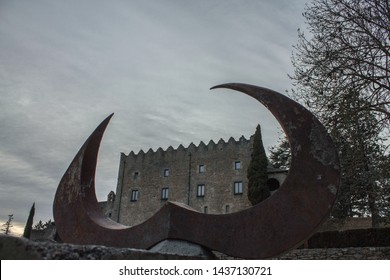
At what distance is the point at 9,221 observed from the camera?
41.9 metres

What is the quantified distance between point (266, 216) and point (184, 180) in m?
27.4

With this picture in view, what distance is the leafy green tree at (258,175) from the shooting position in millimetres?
24375

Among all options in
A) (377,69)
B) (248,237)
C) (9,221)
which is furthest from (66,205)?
(9,221)

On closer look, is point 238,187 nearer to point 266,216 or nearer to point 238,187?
point 238,187

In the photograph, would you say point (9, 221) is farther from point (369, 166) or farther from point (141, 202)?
point (369, 166)

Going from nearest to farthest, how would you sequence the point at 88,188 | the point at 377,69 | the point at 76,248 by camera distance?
the point at 76,248 < the point at 88,188 < the point at 377,69

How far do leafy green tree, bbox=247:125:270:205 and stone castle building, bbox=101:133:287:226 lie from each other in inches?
66.6

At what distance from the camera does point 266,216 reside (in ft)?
12.8

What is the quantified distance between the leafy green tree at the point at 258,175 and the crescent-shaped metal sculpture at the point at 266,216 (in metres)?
20.0

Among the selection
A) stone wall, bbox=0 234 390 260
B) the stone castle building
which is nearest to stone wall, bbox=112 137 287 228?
the stone castle building

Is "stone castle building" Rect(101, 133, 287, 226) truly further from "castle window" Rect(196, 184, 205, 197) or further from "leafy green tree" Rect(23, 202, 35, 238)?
"leafy green tree" Rect(23, 202, 35, 238)

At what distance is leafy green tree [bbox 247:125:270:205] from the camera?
80.0ft

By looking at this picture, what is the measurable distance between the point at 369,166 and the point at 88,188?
24.9 ft

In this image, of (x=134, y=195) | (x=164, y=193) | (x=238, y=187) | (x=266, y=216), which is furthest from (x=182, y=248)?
(x=134, y=195)
